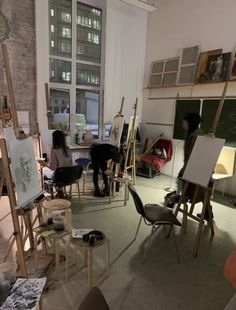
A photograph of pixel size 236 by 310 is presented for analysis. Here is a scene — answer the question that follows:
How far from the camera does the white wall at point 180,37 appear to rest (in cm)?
459

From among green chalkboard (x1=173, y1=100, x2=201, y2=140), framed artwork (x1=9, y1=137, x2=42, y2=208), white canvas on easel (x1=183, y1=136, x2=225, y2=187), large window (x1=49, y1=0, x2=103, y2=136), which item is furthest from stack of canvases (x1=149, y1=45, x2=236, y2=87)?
framed artwork (x1=9, y1=137, x2=42, y2=208)

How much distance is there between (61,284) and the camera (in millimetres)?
2115

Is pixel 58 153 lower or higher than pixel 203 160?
lower

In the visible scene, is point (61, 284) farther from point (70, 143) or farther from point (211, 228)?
point (70, 143)

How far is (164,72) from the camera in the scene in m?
5.70

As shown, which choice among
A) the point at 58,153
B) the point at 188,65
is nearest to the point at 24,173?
the point at 58,153

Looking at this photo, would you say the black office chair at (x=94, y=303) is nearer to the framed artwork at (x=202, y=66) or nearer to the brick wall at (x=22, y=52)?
the brick wall at (x=22, y=52)

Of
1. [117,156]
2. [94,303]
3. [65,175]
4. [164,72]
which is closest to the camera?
[94,303]

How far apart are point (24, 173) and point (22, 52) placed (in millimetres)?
3548

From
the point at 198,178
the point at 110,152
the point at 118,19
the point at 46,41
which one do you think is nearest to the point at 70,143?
the point at 110,152

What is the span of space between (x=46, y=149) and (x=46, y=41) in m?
2.16

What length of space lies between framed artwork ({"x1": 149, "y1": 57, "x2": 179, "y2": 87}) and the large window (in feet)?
4.31

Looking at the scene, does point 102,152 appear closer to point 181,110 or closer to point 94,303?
point 181,110

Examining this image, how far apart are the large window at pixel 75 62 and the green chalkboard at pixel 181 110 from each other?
6.30ft
